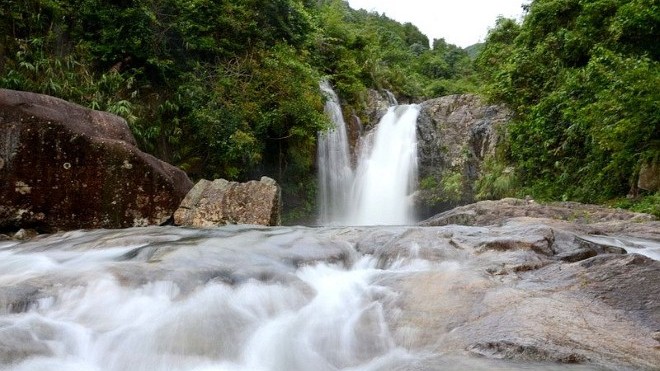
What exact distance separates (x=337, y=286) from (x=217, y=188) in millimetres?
5782

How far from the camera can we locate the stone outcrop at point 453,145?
1789 cm

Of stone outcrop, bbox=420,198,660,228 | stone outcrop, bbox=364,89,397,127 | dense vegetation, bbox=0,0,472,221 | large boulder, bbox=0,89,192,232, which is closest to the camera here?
stone outcrop, bbox=420,198,660,228

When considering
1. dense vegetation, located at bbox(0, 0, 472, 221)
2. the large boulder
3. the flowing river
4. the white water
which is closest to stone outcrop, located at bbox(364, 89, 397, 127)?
dense vegetation, located at bbox(0, 0, 472, 221)

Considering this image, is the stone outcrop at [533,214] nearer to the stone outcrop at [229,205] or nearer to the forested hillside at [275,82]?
the forested hillside at [275,82]

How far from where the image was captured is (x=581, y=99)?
31.8 feet

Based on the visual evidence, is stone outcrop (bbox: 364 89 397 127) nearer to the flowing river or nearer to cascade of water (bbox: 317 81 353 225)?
cascade of water (bbox: 317 81 353 225)

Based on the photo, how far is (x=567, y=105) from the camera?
10.2 m

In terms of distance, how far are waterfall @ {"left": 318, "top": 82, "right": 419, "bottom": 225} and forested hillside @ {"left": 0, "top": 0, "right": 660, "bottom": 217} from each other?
1715 mm

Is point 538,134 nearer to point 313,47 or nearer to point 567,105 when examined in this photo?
point 567,105

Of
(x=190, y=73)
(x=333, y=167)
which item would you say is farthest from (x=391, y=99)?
(x=190, y=73)

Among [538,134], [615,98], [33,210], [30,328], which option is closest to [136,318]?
[30,328]

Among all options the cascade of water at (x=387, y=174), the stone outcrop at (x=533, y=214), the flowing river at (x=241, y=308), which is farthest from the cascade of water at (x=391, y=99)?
the flowing river at (x=241, y=308)

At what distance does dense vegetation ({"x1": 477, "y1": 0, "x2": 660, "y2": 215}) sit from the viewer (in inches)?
316

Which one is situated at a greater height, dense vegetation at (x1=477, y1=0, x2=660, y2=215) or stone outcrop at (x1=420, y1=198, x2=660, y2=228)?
dense vegetation at (x1=477, y1=0, x2=660, y2=215)
